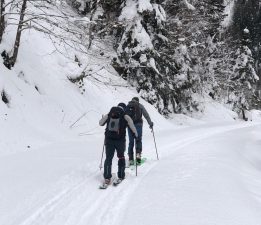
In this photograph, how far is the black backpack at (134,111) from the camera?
12.3m

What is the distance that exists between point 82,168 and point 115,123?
2039mm

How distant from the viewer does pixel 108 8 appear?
82.0ft

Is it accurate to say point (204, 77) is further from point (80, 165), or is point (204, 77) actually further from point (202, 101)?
point (80, 165)

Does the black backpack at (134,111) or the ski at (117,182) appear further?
the black backpack at (134,111)

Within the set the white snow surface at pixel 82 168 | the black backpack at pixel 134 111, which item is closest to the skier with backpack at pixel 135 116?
the black backpack at pixel 134 111

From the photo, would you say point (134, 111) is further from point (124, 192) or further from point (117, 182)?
point (124, 192)

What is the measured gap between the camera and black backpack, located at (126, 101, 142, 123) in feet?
40.4

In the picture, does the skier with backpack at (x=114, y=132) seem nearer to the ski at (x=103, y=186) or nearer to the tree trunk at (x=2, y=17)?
the ski at (x=103, y=186)

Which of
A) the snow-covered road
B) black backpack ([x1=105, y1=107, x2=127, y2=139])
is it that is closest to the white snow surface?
the snow-covered road

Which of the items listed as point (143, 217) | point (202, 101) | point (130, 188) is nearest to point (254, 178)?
point (130, 188)

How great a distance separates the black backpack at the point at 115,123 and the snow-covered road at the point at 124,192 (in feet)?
3.59

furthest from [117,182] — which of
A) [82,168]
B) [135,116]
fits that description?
[135,116]

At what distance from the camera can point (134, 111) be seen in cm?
1249

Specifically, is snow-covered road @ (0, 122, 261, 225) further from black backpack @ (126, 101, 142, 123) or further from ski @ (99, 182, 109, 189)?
black backpack @ (126, 101, 142, 123)
